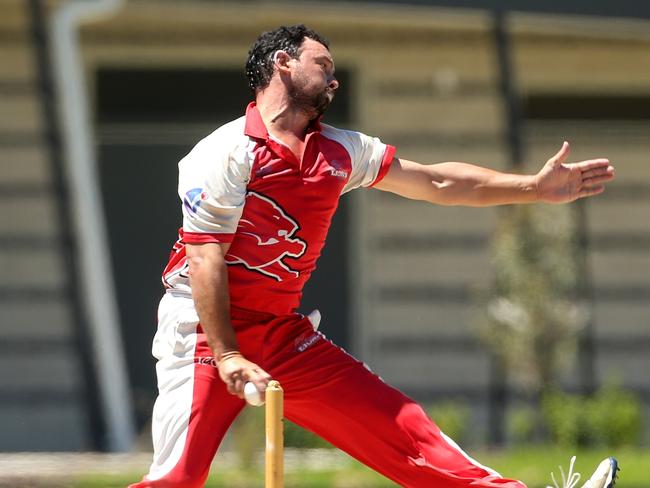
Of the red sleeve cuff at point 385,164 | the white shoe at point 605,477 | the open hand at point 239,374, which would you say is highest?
the red sleeve cuff at point 385,164

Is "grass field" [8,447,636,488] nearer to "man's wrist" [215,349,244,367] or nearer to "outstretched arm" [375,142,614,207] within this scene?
"outstretched arm" [375,142,614,207]

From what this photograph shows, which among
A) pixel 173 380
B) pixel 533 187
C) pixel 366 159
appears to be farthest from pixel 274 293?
pixel 533 187

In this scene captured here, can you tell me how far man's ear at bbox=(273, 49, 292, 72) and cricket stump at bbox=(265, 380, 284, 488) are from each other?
1.22m

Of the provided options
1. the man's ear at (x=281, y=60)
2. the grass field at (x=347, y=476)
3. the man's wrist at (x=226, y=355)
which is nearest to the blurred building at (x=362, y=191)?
the grass field at (x=347, y=476)

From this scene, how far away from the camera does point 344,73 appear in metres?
12.3

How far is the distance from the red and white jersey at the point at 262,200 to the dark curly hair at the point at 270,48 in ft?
0.39

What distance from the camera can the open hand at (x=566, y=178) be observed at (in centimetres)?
525

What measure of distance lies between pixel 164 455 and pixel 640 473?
495cm

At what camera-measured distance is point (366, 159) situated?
5.08 metres

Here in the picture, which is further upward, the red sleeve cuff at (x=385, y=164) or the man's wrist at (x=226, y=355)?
the red sleeve cuff at (x=385, y=164)

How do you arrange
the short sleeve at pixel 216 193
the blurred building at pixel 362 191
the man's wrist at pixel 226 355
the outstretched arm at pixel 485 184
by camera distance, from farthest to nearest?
the blurred building at pixel 362 191, the outstretched arm at pixel 485 184, the short sleeve at pixel 216 193, the man's wrist at pixel 226 355

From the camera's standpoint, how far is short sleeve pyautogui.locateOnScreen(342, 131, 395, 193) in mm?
5055

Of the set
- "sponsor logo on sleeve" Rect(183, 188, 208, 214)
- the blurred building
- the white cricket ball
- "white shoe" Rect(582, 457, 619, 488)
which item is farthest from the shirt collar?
the blurred building

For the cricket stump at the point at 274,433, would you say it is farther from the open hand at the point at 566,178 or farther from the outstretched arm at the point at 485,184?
the open hand at the point at 566,178
